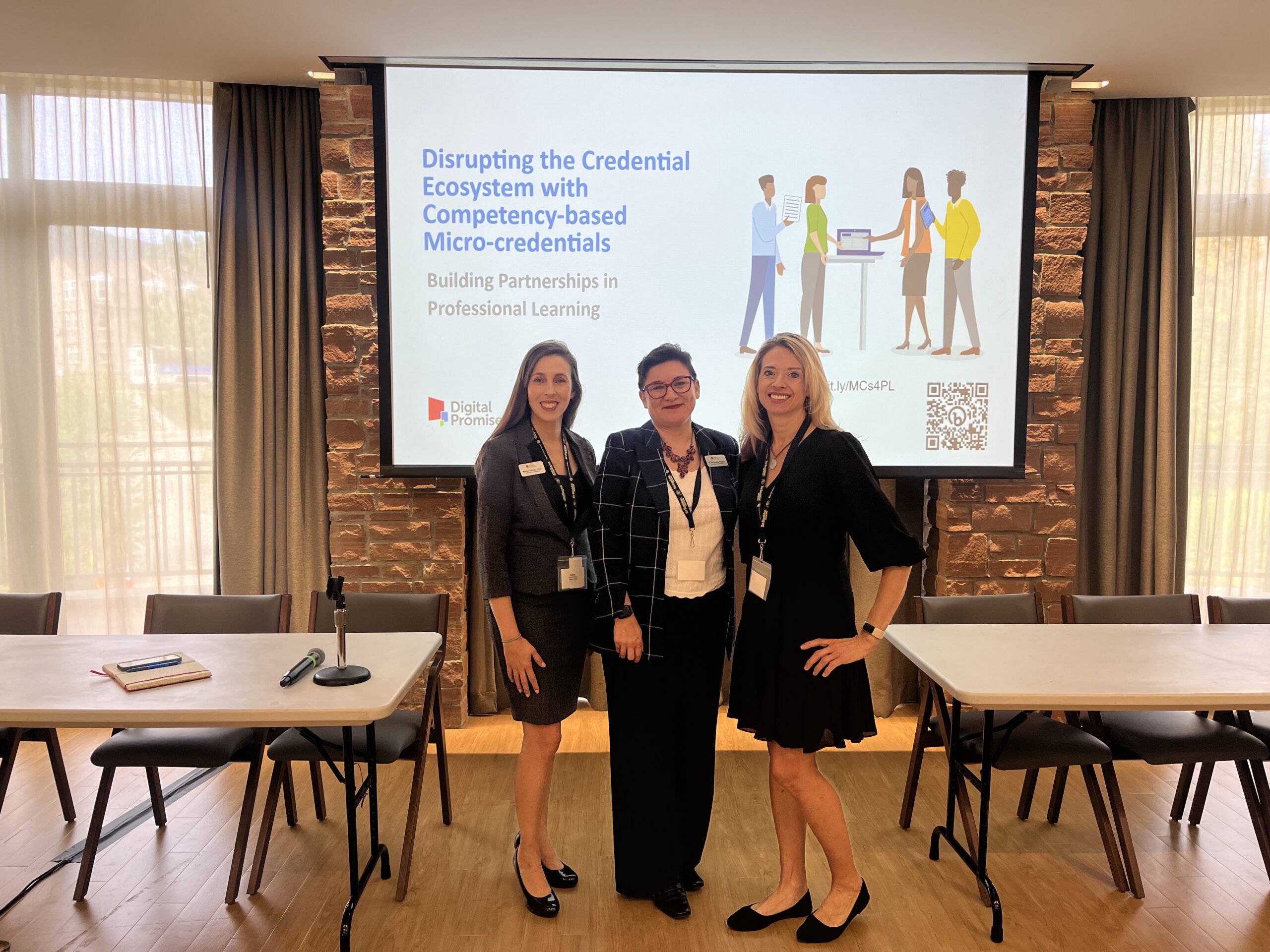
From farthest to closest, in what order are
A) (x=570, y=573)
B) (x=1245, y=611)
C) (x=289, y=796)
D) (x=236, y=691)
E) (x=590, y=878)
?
(x=1245, y=611), (x=289, y=796), (x=590, y=878), (x=570, y=573), (x=236, y=691)

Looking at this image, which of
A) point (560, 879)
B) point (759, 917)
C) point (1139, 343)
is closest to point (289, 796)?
point (560, 879)

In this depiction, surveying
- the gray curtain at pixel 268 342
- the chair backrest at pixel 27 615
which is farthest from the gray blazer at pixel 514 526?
the gray curtain at pixel 268 342

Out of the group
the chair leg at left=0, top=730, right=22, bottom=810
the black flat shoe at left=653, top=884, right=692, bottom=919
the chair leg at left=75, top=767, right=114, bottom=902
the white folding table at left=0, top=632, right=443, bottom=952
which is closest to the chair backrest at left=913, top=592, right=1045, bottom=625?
the black flat shoe at left=653, top=884, right=692, bottom=919

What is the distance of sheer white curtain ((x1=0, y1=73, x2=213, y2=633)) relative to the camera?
393 centimetres

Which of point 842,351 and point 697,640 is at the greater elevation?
point 842,351

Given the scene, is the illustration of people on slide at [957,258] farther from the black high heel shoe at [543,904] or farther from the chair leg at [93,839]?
the chair leg at [93,839]

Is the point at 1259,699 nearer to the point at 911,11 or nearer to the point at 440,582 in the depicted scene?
the point at 911,11

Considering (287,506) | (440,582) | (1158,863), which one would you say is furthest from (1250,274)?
(287,506)

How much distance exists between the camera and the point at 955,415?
3.73 m

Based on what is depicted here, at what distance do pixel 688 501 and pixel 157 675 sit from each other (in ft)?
4.90

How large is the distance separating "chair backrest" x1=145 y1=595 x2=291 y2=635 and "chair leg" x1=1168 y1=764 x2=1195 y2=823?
321 centimetres

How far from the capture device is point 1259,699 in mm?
2102

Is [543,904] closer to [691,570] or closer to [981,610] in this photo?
[691,570]

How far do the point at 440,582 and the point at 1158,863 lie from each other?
9.68 ft
